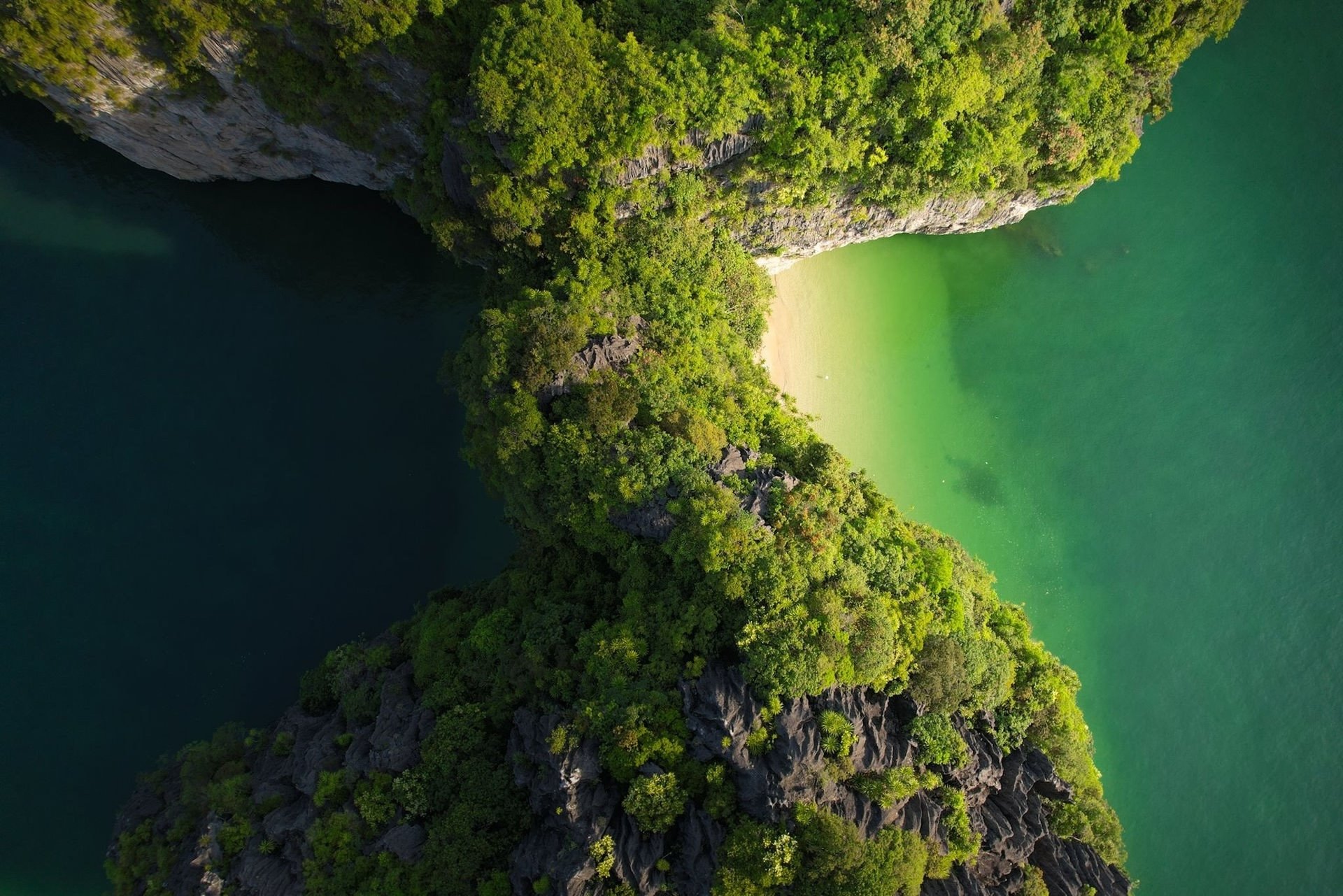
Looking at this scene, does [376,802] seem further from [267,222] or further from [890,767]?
[267,222]

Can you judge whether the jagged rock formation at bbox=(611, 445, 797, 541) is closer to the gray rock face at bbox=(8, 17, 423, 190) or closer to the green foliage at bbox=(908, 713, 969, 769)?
the green foliage at bbox=(908, 713, 969, 769)

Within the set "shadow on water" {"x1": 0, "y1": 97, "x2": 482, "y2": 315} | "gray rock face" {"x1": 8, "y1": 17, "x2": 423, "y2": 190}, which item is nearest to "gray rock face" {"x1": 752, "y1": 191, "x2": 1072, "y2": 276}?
"shadow on water" {"x1": 0, "y1": 97, "x2": 482, "y2": 315}

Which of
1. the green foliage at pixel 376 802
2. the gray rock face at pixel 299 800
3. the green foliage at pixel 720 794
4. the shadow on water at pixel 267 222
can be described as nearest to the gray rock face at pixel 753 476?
the green foliage at pixel 720 794

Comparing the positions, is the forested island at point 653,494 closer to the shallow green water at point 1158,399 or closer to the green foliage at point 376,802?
the green foliage at point 376,802

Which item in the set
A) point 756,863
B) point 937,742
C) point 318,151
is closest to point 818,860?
point 756,863

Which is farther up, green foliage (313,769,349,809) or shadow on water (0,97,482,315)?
shadow on water (0,97,482,315)

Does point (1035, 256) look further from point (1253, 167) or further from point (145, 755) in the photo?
point (145, 755)
